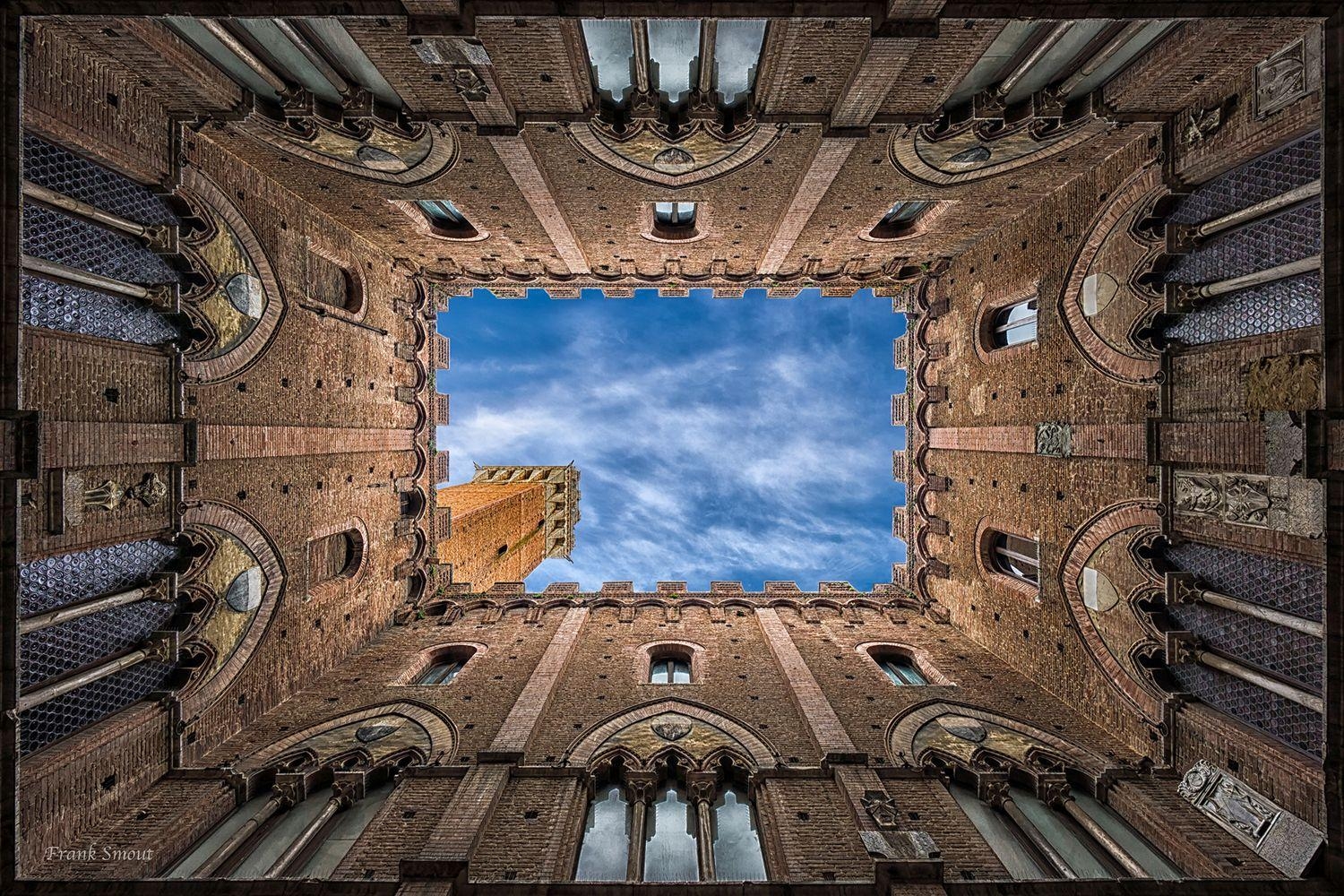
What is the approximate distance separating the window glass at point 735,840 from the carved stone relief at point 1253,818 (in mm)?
6962

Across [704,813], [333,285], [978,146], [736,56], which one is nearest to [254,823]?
[704,813]

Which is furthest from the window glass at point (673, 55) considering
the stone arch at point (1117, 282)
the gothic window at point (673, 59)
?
the stone arch at point (1117, 282)

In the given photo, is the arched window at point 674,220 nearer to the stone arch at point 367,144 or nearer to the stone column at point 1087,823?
the stone arch at point 367,144

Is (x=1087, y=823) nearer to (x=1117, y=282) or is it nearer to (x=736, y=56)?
(x=1117, y=282)

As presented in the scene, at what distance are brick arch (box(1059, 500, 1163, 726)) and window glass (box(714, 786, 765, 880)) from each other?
7.63m

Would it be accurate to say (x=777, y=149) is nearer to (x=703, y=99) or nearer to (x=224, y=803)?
(x=703, y=99)

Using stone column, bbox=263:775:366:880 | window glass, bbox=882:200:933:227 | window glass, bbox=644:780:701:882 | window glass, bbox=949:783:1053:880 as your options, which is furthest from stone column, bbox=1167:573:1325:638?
stone column, bbox=263:775:366:880

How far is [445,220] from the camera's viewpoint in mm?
17016

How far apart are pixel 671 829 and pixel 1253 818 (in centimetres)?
878

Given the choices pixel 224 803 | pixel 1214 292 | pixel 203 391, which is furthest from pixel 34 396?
pixel 1214 292

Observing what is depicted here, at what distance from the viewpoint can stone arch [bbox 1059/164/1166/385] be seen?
1020 cm

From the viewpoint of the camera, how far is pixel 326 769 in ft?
34.9

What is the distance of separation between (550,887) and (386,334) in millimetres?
15969

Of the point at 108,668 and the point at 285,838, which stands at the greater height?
the point at 108,668
